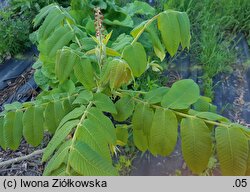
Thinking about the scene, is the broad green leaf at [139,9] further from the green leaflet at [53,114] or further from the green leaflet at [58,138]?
the green leaflet at [58,138]

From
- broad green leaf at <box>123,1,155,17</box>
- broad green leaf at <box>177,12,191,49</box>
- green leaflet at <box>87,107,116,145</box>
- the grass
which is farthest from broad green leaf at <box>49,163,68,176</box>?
broad green leaf at <box>123,1,155,17</box>

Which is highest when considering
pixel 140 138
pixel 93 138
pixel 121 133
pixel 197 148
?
pixel 93 138

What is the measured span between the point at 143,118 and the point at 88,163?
1.27 ft

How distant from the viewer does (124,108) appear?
52.3 inches

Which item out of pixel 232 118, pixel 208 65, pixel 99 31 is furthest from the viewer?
pixel 208 65

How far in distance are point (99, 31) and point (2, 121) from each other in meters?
0.56

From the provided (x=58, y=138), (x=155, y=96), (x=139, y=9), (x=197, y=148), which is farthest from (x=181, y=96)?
(x=139, y=9)

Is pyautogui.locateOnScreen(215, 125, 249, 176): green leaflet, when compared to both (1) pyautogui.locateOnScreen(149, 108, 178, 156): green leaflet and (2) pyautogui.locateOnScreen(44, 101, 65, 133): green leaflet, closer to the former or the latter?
(1) pyautogui.locateOnScreen(149, 108, 178, 156): green leaflet

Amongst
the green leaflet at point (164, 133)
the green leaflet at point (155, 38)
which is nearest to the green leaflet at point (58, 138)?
the green leaflet at point (164, 133)

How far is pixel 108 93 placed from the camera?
4.54 ft

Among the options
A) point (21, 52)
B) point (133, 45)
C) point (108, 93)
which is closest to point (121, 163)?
point (108, 93)

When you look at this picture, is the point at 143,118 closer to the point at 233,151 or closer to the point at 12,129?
the point at 233,151

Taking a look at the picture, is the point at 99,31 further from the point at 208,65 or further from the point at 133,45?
the point at 208,65

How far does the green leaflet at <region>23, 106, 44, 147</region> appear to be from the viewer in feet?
4.38
